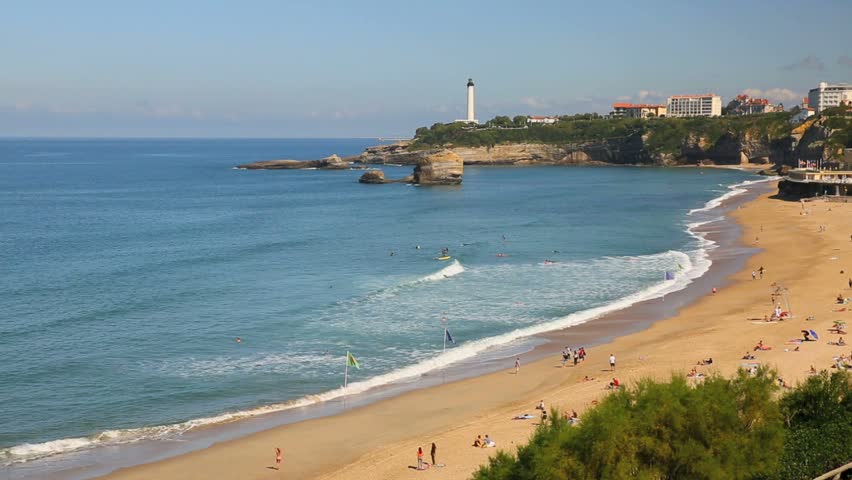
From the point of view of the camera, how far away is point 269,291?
49.4 m

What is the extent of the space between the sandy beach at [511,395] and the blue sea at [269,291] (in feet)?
9.19

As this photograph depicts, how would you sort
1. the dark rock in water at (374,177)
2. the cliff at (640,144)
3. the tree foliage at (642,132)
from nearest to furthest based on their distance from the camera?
1. the dark rock in water at (374,177)
2. the cliff at (640,144)
3. the tree foliage at (642,132)

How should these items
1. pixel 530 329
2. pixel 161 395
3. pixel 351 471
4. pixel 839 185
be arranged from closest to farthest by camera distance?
pixel 351 471 → pixel 161 395 → pixel 530 329 → pixel 839 185

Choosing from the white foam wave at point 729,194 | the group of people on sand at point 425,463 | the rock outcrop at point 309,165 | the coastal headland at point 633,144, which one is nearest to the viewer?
the group of people on sand at point 425,463

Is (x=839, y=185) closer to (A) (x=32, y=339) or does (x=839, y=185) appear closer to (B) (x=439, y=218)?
(B) (x=439, y=218)

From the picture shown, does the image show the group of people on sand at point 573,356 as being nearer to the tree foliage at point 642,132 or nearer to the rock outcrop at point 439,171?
the rock outcrop at point 439,171

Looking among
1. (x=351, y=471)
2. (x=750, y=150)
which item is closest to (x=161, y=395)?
(x=351, y=471)

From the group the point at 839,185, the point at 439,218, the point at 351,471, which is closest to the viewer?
the point at 351,471

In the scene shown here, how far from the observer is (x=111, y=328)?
135 feet

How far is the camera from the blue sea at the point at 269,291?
32.1 metres

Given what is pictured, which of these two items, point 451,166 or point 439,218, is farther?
point 451,166

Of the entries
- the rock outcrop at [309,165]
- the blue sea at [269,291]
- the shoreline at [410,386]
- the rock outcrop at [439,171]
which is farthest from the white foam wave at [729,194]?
the rock outcrop at [309,165]

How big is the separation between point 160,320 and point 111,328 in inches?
95.7

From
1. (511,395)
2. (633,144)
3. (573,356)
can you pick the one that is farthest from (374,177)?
(511,395)
